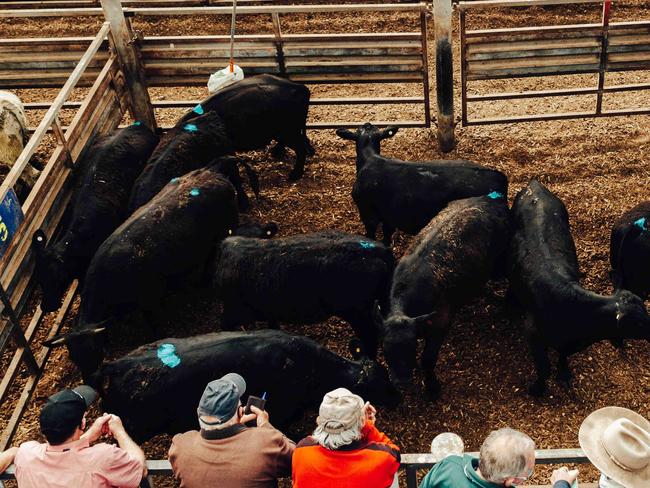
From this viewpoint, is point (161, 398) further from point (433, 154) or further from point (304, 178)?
point (433, 154)

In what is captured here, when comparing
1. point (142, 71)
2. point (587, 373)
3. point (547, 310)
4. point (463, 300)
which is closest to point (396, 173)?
point (463, 300)

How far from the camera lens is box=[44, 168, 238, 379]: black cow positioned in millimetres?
6191

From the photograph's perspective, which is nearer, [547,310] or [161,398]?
[161,398]

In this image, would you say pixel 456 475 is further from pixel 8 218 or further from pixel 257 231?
pixel 8 218

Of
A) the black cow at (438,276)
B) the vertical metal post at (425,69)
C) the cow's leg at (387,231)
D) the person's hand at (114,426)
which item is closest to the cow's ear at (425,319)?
the black cow at (438,276)

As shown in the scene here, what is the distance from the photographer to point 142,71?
29.3ft

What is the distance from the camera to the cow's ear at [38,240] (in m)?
6.49

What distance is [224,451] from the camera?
3676mm

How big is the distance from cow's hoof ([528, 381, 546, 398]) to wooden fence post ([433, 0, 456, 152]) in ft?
12.3

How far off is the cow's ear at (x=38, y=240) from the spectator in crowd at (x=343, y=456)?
4059mm

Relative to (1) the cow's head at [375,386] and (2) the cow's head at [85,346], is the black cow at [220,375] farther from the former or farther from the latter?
(2) the cow's head at [85,346]

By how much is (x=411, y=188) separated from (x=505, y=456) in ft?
13.4

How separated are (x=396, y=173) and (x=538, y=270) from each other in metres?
1.86

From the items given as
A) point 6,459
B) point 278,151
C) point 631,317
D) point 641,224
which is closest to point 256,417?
point 6,459
